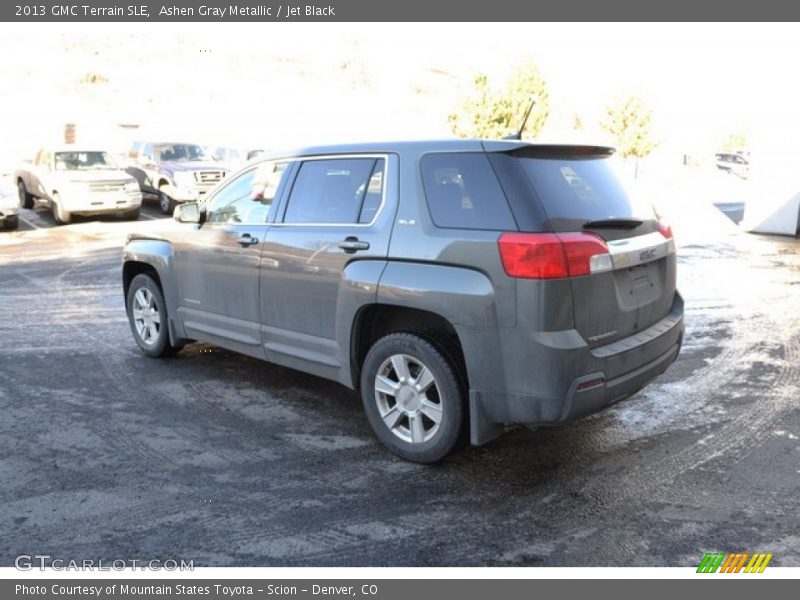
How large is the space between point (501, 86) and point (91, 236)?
29.2m

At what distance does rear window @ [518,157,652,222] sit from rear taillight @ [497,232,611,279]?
0.15 m

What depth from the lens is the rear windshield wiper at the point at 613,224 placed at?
3889mm

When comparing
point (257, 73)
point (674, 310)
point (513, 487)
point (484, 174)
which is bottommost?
point (513, 487)

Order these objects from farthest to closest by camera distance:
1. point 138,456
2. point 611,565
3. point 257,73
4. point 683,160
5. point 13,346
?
point 257,73 < point 683,160 < point 13,346 < point 138,456 < point 611,565

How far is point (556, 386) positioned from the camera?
3697 millimetres

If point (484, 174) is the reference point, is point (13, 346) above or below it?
below

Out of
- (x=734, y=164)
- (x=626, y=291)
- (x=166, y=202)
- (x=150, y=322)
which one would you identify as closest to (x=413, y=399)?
(x=626, y=291)

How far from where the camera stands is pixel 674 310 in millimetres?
4734

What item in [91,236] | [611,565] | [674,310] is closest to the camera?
[611,565]

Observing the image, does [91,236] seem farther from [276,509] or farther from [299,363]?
[276,509]

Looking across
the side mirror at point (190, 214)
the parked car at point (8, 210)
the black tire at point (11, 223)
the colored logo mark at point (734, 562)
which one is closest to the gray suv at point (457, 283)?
the side mirror at point (190, 214)

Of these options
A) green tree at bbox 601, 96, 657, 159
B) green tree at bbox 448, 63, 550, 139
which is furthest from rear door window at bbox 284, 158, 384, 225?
green tree at bbox 601, 96, 657, 159

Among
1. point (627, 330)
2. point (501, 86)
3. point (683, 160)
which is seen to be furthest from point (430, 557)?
point (683, 160)

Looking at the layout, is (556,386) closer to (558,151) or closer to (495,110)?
(558,151)
